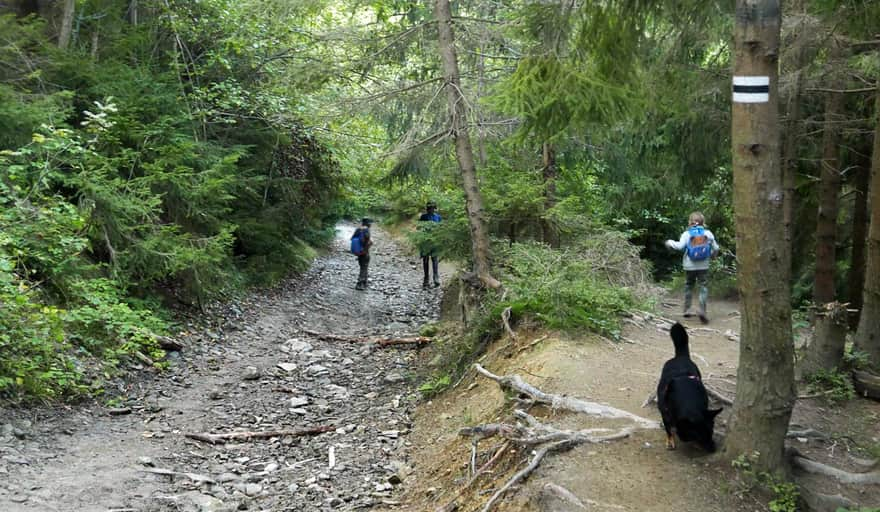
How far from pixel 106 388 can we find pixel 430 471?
4792 millimetres

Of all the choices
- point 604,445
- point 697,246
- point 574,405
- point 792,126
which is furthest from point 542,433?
point 697,246

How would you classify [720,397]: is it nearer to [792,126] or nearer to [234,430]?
[792,126]

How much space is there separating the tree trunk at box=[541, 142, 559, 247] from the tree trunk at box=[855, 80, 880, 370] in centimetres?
657

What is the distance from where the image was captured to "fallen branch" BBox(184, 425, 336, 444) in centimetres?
838

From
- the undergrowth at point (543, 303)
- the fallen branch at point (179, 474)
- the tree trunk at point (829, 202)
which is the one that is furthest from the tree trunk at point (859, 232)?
the fallen branch at point (179, 474)

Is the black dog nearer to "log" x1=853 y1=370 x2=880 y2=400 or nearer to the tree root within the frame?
the tree root

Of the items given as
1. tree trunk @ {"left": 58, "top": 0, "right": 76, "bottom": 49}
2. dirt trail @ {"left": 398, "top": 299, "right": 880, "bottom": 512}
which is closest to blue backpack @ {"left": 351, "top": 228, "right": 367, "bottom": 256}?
tree trunk @ {"left": 58, "top": 0, "right": 76, "bottom": 49}

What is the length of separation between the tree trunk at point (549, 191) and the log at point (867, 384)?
22.1 ft

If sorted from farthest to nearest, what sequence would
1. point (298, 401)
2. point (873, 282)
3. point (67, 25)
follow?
point (67, 25) → point (298, 401) → point (873, 282)

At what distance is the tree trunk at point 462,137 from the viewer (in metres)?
11.4

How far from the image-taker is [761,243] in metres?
4.80

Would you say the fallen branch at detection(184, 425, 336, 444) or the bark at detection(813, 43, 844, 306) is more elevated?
the bark at detection(813, 43, 844, 306)

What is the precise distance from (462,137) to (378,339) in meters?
4.43

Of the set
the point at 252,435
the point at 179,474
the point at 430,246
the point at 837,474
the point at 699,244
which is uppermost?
the point at 699,244
